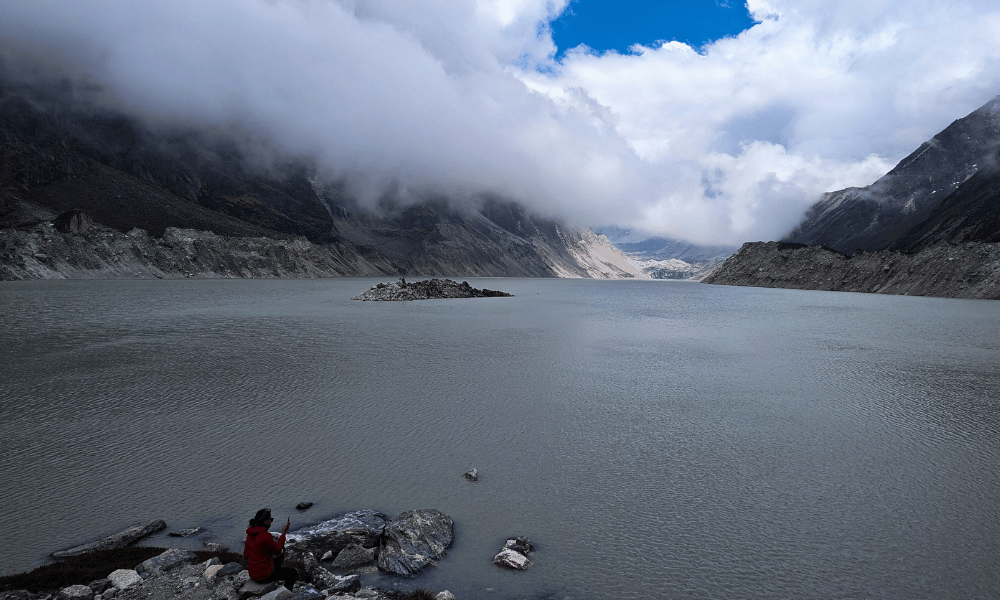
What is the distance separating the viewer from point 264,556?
7.56m

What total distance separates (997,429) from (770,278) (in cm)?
15455

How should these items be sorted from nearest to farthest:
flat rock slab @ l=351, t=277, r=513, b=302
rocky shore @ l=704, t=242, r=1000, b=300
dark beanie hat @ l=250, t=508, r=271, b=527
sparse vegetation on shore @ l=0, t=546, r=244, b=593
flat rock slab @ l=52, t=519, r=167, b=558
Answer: sparse vegetation on shore @ l=0, t=546, r=244, b=593
dark beanie hat @ l=250, t=508, r=271, b=527
flat rock slab @ l=52, t=519, r=167, b=558
flat rock slab @ l=351, t=277, r=513, b=302
rocky shore @ l=704, t=242, r=1000, b=300

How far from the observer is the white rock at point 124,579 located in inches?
293

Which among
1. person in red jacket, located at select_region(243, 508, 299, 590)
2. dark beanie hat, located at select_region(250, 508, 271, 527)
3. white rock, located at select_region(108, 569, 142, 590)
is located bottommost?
white rock, located at select_region(108, 569, 142, 590)

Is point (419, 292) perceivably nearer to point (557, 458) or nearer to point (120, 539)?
point (557, 458)

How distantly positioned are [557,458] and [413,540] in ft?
17.7

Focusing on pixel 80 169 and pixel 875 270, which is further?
pixel 80 169

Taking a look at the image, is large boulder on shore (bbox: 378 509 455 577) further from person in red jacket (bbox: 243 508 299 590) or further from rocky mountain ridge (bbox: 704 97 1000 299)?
rocky mountain ridge (bbox: 704 97 1000 299)

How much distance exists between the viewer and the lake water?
Result: 8789mm

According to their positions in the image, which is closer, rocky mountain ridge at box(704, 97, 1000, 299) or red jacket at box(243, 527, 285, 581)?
red jacket at box(243, 527, 285, 581)

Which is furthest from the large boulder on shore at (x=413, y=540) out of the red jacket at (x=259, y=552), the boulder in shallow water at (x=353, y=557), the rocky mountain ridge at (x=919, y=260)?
the rocky mountain ridge at (x=919, y=260)

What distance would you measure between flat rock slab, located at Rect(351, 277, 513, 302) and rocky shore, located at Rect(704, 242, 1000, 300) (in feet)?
A: 277

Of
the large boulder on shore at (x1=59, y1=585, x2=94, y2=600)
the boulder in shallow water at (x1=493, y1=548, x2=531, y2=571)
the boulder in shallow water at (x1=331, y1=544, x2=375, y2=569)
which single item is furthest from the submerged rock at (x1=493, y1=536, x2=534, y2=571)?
the large boulder on shore at (x1=59, y1=585, x2=94, y2=600)

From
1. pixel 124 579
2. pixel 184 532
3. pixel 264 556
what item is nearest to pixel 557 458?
pixel 264 556
